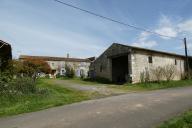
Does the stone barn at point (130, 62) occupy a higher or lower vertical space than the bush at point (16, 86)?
higher

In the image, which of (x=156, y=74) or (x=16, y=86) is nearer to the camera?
(x=16, y=86)

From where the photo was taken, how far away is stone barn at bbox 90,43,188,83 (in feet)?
94.1

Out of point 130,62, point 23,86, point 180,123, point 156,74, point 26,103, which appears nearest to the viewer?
point 180,123

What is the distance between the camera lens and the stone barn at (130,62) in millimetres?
28672

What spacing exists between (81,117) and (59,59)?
4675cm

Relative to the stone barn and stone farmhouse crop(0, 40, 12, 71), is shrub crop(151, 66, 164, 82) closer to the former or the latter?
the stone barn

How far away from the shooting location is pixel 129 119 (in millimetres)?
8891

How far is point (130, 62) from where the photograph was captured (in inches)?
1115

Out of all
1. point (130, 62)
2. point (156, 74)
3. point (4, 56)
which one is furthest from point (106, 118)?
point (156, 74)

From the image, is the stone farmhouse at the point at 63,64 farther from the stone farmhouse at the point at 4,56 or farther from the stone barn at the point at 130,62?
the stone farmhouse at the point at 4,56

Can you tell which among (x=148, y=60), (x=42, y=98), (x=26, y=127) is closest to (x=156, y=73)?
(x=148, y=60)

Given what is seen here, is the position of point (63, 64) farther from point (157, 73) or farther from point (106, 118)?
point (106, 118)

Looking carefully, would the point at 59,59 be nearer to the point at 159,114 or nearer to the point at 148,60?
the point at 148,60

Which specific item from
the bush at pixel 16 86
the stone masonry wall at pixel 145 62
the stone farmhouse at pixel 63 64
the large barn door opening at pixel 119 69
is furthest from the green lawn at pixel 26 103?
the stone farmhouse at pixel 63 64
